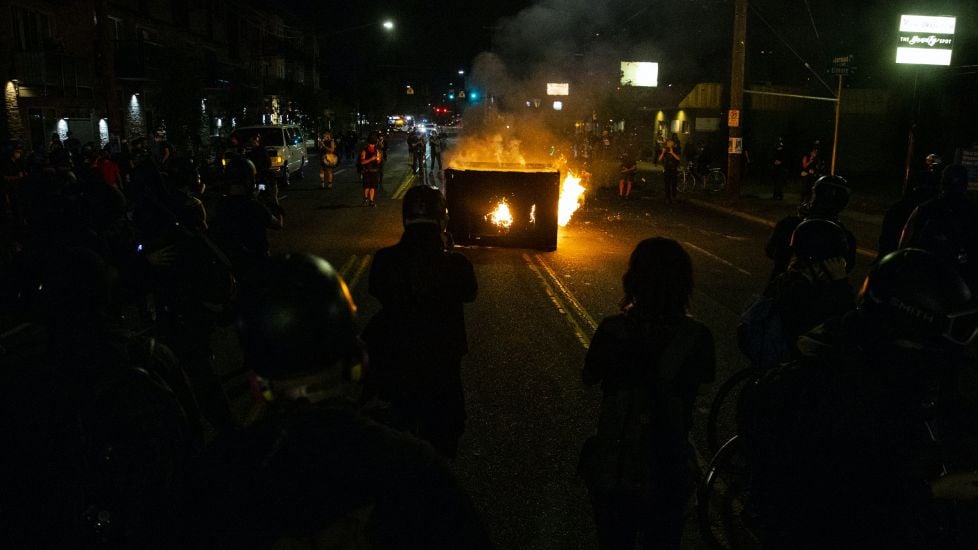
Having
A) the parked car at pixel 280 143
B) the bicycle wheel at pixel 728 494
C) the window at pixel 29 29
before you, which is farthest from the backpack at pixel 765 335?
the window at pixel 29 29

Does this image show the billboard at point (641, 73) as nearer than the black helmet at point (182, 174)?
No

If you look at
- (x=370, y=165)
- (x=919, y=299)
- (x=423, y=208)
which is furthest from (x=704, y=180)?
(x=919, y=299)

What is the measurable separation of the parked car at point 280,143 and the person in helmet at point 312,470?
24.1m

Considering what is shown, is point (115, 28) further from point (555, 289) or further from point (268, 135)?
point (555, 289)

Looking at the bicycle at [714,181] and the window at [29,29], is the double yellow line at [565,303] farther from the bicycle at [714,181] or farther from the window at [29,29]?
the window at [29,29]

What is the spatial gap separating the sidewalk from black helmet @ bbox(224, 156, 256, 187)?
11315 mm

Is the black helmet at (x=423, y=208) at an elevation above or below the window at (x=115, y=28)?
below

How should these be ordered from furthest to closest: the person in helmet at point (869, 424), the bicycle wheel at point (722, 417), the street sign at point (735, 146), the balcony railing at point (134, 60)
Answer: the balcony railing at point (134, 60) → the street sign at point (735, 146) → the bicycle wheel at point (722, 417) → the person in helmet at point (869, 424)

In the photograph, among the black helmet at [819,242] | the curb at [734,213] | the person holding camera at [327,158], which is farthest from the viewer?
the person holding camera at [327,158]

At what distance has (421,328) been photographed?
11.3 feet

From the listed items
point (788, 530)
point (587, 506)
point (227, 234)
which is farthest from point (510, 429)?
point (788, 530)

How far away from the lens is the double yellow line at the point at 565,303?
8.20 meters

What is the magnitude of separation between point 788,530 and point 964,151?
775 inches

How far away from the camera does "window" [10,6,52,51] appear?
25156mm
